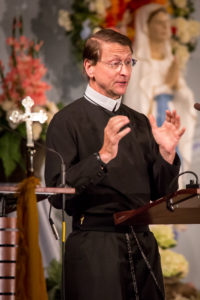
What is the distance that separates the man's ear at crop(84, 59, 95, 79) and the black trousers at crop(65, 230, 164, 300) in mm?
832

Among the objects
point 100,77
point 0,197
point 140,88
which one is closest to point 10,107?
point 140,88

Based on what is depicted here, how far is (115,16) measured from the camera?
5.84 meters

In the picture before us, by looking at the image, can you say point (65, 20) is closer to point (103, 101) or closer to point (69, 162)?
point (103, 101)

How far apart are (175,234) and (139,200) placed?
10.0ft

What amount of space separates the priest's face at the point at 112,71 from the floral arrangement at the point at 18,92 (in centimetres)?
233

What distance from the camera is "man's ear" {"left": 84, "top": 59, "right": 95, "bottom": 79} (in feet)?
10.1

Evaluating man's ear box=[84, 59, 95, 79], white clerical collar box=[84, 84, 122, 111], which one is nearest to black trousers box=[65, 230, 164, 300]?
white clerical collar box=[84, 84, 122, 111]

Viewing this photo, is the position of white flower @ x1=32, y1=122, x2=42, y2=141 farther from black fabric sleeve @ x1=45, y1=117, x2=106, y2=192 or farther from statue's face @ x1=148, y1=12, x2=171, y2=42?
black fabric sleeve @ x1=45, y1=117, x2=106, y2=192

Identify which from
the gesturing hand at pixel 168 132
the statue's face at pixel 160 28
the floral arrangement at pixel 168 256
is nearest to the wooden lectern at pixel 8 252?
the gesturing hand at pixel 168 132

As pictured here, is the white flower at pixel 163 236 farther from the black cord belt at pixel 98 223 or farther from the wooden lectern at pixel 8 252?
the wooden lectern at pixel 8 252

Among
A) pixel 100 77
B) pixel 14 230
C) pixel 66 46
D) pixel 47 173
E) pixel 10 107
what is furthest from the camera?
pixel 66 46

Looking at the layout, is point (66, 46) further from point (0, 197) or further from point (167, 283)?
point (0, 197)

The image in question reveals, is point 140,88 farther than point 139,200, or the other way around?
point 140,88

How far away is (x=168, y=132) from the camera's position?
9.13ft
